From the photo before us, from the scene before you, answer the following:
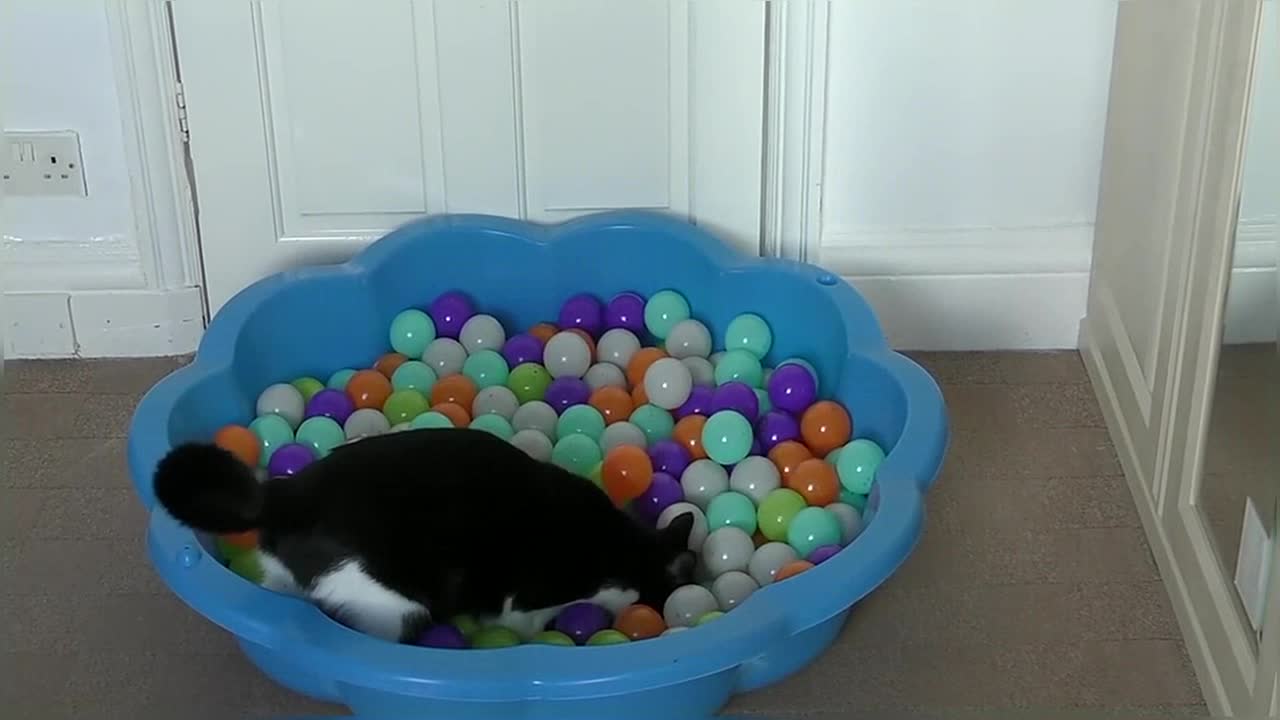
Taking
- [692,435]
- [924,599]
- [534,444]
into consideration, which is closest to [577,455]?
[534,444]

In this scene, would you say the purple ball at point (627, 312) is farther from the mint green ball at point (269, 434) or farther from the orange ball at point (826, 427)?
the mint green ball at point (269, 434)

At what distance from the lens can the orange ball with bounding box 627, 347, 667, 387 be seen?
2.41 metres

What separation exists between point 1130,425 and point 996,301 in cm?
36

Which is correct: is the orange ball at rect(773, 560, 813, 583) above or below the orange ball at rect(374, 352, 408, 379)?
below

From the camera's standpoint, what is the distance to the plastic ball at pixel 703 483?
2215 mm

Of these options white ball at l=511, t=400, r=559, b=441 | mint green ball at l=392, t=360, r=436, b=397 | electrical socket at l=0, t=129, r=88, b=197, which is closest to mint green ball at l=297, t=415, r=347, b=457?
mint green ball at l=392, t=360, r=436, b=397

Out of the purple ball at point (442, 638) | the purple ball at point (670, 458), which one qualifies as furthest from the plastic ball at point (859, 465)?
the purple ball at point (442, 638)

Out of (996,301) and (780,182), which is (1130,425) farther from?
(780,182)

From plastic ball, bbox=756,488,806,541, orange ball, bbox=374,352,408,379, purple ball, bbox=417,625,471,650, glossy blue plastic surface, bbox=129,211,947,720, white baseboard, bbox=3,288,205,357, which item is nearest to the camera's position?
glossy blue plastic surface, bbox=129,211,947,720

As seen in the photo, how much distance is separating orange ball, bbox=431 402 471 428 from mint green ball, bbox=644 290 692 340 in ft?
1.16

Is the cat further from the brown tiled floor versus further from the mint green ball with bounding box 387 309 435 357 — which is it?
the mint green ball with bounding box 387 309 435 357

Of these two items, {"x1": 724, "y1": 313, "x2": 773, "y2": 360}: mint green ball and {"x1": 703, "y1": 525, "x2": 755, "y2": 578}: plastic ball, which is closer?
{"x1": 703, "y1": 525, "x2": 755, "y2": 578}: plastic ball

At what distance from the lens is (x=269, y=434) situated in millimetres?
2268

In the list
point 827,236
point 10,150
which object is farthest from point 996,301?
point 10,150
